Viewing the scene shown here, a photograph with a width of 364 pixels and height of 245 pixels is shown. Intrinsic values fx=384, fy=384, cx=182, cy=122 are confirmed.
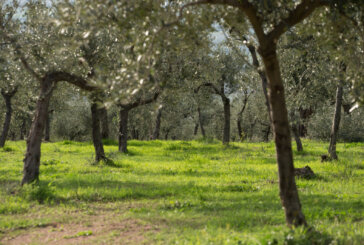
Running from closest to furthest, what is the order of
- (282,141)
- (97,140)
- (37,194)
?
(282,141) < (37,194) < (97,140)

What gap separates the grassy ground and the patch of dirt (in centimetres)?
2

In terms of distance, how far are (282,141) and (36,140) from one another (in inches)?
365

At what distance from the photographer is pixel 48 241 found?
28.8 ft

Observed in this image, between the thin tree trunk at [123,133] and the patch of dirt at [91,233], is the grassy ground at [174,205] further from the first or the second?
the thin tree trunk at [123,133]

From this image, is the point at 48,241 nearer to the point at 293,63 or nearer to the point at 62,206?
the point at 62,206

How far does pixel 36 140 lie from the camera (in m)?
13.9

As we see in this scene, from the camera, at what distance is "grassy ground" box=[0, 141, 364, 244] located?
8719mm

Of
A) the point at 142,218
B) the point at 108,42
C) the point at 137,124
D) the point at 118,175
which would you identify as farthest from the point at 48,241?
the point at 137,124

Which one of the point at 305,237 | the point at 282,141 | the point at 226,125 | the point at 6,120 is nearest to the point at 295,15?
the point at 282,141

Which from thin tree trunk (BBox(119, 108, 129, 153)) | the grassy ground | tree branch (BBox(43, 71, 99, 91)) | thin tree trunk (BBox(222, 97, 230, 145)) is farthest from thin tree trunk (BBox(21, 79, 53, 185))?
thin tree trunk (BBox(222, 97, 230, 145))

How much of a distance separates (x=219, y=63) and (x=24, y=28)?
18763 millimetres

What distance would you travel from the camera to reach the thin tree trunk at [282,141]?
8.45 metres

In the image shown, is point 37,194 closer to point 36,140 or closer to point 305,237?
point 36,140

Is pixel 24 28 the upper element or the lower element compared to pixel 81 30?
upper
